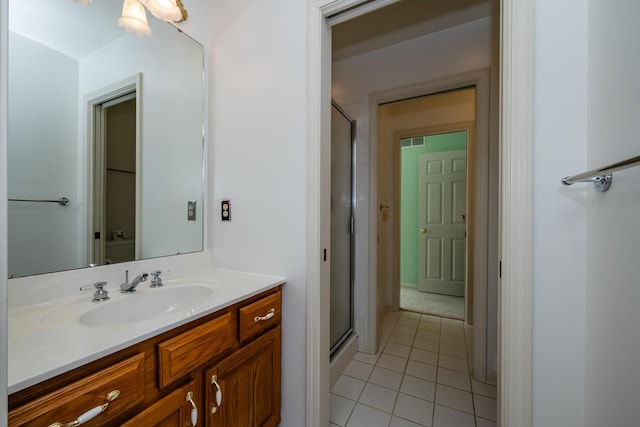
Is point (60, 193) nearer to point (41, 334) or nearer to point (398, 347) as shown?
point (41, 334)

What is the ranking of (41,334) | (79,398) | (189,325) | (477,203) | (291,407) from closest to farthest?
(79,398), (41,334), (189,325), (291,407), (477,203)

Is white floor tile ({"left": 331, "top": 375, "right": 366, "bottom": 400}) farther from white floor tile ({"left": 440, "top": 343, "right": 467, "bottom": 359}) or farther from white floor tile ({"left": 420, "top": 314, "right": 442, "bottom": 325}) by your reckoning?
white floor tile ({"left": 420, "top": 314, "right": 442, "bottom": 325})

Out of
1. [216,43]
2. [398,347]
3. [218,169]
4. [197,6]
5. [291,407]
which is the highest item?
[197,6]

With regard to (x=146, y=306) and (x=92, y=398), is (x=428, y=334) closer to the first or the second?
(x=146, y=306)

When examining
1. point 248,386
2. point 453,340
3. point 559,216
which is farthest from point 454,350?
point 248,386

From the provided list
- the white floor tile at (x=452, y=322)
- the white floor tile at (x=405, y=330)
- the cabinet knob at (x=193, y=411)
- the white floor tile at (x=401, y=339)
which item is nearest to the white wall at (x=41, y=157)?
the cabinet knob at (x=193, y=411)

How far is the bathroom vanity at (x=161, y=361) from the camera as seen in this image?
22.7 inches

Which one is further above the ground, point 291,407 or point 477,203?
point 477,203

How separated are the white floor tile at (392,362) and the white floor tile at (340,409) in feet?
1.63

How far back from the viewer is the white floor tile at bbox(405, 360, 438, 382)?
1858mm

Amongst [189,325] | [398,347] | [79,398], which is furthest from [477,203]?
[79,398]

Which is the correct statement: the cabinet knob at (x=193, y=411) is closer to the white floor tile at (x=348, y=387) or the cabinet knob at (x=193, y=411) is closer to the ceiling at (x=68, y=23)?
the white floor tile at (x=348, y=387)

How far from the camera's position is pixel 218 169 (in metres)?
1.51

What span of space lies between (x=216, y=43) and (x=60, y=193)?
1.15 meters
